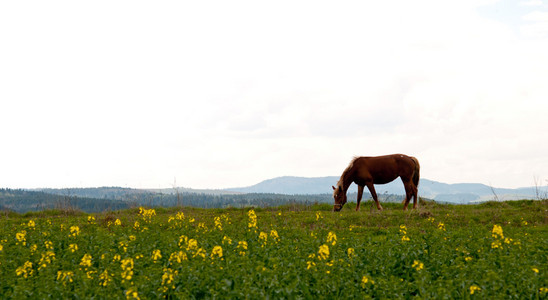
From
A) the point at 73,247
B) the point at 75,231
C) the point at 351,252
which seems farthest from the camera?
the point at 75,231

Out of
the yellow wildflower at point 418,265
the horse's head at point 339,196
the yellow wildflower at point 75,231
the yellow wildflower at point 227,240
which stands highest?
the horse's head at point 339,196

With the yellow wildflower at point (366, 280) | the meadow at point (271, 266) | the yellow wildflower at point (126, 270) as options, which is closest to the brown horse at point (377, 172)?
the meadow at point (271, 266)

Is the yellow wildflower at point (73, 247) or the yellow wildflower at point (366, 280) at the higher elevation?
the yellow wildflower at point (73, 247)

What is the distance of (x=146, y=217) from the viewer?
20.0 metres

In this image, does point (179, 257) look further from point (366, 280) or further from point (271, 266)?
point (366, 280)

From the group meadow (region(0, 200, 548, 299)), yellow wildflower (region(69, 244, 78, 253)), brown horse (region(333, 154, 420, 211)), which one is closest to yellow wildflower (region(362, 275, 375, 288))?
meadow (region(0, 200, 548, 299))

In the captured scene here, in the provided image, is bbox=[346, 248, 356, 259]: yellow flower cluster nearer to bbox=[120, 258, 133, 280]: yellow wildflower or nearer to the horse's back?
bbox=[120, 258, 133, 280]: yellow wildflower

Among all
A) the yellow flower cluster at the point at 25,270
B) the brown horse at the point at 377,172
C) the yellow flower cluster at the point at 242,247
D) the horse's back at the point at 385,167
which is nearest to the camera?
the yellow flower cluster at the point at 25,270

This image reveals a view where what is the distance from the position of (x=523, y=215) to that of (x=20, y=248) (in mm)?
19925

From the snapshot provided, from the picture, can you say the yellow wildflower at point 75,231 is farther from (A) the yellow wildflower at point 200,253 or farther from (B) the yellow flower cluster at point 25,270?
(A) the yellow wildflower at point 200,253

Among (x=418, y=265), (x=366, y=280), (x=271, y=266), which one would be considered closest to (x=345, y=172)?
(x=271, y=266)

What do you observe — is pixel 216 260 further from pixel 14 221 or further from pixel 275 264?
pixel 14 221

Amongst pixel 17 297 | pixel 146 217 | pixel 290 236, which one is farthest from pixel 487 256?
pixel 146 217

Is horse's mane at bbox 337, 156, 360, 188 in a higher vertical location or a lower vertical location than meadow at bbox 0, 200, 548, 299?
higher
